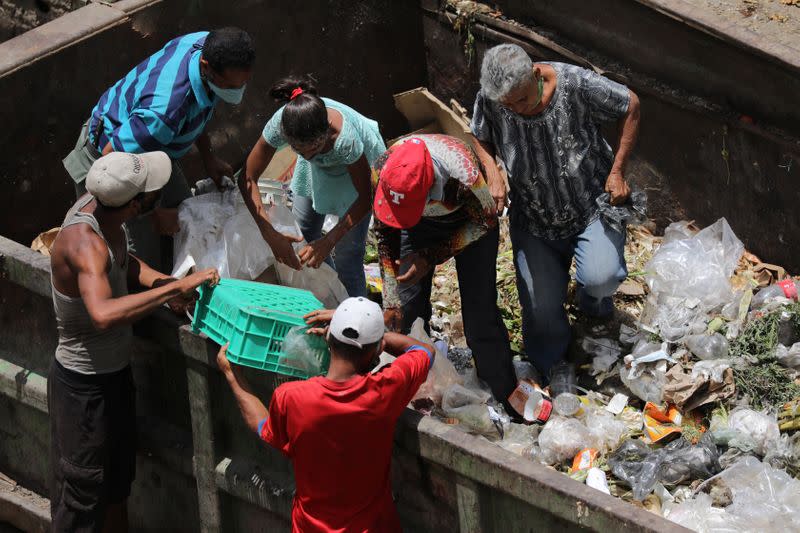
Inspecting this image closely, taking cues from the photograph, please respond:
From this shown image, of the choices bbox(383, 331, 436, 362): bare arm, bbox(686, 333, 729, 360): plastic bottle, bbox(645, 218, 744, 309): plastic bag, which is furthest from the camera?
bbox(645, 218, 744, 309): plastic bag

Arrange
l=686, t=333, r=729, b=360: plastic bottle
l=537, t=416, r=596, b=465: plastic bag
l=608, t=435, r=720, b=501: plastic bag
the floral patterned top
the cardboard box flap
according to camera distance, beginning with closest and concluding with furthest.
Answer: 1. l=608, t=435, r=720, b=501: plastic bag
2. the floral patterned top
3. l=537, t=416, r=596, b=465: plastic bag
4. l=686, t=333, r=729, b=360: plastic bottle
5. the cardboard box flap

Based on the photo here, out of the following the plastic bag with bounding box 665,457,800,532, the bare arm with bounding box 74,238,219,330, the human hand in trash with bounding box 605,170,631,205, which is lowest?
the plastic bag with bounding box 665,457,800,532

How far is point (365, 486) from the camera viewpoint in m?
3.46

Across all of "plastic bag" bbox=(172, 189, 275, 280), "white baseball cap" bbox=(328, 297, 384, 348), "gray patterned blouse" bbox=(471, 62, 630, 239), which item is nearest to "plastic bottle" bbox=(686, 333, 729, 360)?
"gray patterned blouse" bbox=(471, 62, 630, 239)

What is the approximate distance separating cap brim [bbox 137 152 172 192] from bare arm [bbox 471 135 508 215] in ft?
4.09

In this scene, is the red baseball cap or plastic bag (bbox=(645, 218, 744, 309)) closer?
the red baseball cap

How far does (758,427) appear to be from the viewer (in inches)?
169

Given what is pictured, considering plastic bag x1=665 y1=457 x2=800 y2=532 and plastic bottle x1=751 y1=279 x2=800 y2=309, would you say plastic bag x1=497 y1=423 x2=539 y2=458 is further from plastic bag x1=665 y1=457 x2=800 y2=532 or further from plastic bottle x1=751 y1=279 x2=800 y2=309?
plastic bottle x1=751 y1=279 x2=800 y2=309

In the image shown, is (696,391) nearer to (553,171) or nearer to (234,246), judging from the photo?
(553,171)

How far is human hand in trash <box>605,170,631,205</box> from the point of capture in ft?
14.9

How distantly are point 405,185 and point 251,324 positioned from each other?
745 mm

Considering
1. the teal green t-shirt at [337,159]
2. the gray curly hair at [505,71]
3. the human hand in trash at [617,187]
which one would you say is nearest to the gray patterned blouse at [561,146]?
the human hand in trash at [617,187]

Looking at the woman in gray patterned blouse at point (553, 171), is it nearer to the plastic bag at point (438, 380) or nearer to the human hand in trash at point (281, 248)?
the plastic bag at point (438, 380)

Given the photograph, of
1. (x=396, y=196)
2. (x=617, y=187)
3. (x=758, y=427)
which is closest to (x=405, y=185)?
(x=396, y=196)
